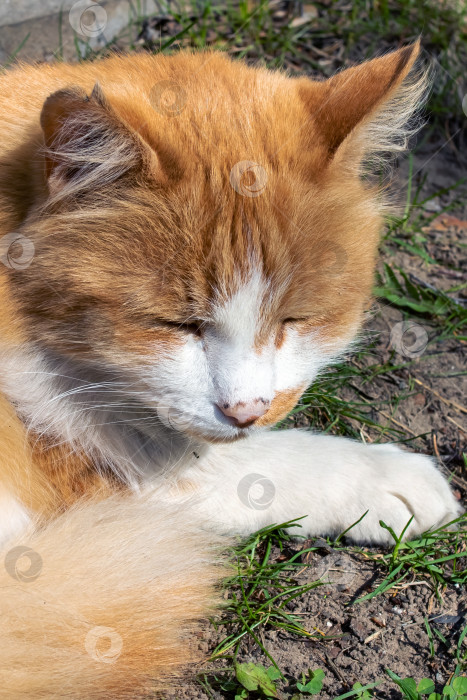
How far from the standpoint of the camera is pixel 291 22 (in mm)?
4316

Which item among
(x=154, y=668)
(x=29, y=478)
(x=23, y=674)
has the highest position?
(x=29, y=478)

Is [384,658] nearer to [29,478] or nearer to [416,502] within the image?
[416,502]

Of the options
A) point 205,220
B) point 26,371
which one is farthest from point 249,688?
point 205,220

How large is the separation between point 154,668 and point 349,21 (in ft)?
13.0

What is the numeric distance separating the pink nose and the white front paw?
621 mm

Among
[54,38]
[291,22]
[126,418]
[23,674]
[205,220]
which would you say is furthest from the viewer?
[291,22]

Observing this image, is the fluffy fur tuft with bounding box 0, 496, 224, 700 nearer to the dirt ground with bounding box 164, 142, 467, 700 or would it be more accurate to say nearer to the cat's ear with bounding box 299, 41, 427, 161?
the dirt ground with bounding box 164, 142, 467, 700
